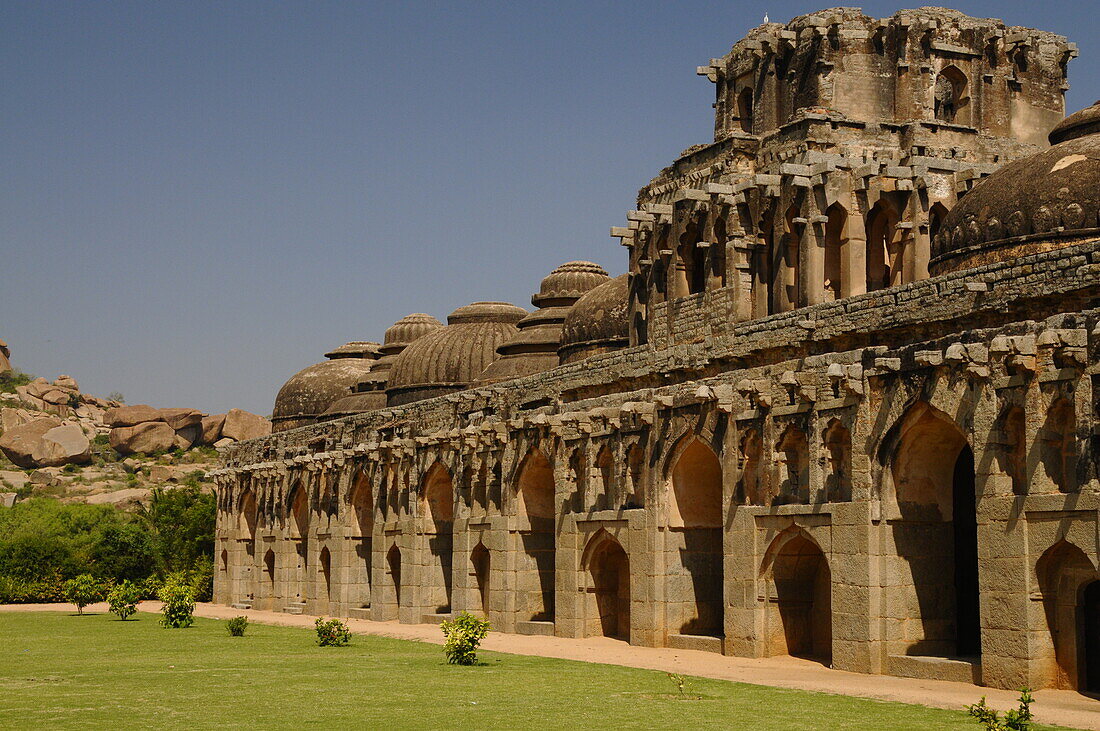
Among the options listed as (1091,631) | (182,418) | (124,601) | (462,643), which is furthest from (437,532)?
(182,418)

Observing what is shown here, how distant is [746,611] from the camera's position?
21656mm

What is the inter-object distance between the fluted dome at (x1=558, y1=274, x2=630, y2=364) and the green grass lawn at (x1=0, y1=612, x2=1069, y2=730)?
13640 mm

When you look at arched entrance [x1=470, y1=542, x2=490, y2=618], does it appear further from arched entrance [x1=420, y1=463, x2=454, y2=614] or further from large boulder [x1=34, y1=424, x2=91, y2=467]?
large boulder [x1=34, y1=424, x2=91, y2=467]

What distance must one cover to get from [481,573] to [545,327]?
11268 millimetres

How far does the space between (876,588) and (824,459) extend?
1.96 meters

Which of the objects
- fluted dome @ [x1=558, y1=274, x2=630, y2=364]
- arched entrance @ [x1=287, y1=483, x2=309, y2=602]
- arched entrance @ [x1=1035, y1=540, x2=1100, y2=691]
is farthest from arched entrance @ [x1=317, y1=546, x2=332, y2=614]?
arched entrance @ [x1=1035, y1=540, x2=1100, y2=691]

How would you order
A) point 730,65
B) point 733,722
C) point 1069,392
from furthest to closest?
point 730,65
point 1069,392
point 733,722

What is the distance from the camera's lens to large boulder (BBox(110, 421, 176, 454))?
312ft

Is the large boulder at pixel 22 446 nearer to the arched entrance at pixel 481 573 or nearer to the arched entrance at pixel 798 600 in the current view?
the arched entrance at pixel 481 573

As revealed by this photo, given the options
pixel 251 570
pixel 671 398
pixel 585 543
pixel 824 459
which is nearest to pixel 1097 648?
pixel 824 459

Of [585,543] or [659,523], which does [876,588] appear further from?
[585,543]

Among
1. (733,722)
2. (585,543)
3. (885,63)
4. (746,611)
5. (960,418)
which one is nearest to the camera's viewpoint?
(733,722)

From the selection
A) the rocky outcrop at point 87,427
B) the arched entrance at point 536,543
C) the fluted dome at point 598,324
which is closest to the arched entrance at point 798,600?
the arched entrance at point 536,543

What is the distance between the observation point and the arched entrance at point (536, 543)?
96.0ft
